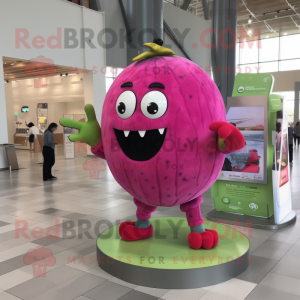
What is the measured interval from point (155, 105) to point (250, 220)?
2.91 metres

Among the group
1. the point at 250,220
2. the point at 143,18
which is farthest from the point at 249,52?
the point at 250,220

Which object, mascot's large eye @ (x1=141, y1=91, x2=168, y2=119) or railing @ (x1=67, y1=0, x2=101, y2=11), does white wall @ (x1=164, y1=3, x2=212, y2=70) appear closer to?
railing @ (x1=67, y1=0, x2=101, y2=11)

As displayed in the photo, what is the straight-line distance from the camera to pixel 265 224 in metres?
4.63

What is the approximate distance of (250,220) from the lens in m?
4.84

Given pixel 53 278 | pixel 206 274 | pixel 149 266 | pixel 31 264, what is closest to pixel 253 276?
pixel 206 274

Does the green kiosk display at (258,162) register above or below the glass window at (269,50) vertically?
below

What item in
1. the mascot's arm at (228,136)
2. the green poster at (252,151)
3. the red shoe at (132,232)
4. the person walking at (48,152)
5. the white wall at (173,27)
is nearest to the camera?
the mascot's arm at (228,136)

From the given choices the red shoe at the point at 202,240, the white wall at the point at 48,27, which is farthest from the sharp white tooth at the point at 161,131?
the white wall at the point at 48,27

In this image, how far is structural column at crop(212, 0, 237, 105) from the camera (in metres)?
12.6

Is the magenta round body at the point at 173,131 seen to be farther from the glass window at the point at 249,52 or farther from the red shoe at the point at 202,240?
the glass window at the point at 249,52

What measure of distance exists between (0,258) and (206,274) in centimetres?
236

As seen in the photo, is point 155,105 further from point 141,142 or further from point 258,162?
point 258,162

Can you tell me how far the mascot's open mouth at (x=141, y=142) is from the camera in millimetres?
2775

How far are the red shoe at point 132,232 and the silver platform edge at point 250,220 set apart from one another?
5.48ft
